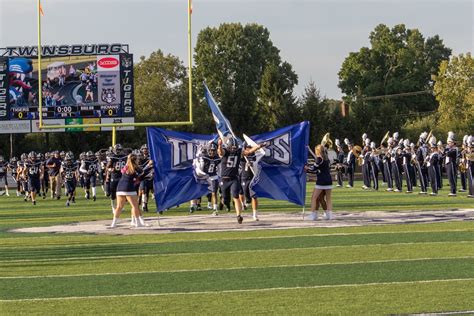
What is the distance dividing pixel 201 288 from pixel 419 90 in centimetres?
6743

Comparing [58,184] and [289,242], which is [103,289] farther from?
[58,184]

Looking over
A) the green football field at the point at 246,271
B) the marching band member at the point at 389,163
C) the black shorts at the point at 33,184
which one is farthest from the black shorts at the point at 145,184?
the marching band member at the point at 389,163

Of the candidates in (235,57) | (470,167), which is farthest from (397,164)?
(235,57)

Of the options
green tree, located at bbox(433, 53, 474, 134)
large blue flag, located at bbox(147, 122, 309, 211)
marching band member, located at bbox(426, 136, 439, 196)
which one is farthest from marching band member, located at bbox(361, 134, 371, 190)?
green tree, located at bbox(433, 53, 474, 134)

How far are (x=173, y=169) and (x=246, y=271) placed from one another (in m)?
9.35

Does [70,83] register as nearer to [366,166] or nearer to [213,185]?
[366,166]

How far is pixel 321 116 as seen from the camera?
167 ft

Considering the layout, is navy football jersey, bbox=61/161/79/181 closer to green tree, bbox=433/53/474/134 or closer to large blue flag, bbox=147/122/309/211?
large blue flag, bbox=147/122/309/211

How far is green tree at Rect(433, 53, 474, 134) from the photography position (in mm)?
55750

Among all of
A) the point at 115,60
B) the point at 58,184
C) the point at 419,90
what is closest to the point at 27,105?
the point at 115,60

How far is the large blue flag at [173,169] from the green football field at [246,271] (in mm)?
4047

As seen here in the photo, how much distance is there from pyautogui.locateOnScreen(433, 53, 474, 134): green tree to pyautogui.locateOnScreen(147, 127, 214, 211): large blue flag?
1483 inches

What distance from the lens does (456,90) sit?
56.1 m

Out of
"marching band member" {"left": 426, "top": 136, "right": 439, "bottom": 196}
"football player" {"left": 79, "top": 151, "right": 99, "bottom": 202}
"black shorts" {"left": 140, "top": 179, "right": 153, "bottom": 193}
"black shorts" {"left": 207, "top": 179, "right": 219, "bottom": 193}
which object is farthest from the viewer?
"football player" {"left": 79, "top": 151, "right": 99, "bottom": 202}
